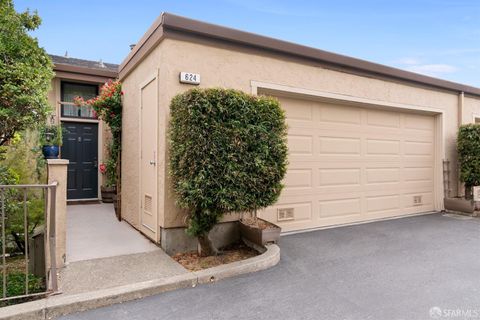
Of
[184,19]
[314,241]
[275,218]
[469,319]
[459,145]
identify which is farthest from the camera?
[459,145]

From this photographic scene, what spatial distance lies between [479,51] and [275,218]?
8.92m

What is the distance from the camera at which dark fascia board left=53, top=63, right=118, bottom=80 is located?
283 inches

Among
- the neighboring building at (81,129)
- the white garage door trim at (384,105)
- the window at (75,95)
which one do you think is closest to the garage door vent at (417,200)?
the white garage door trim at (384,105)

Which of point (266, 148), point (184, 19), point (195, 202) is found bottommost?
point (195, 202)

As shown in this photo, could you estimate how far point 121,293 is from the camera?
2.73 metres

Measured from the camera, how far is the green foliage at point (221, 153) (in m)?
3.31

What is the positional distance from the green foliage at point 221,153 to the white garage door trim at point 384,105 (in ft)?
3.84

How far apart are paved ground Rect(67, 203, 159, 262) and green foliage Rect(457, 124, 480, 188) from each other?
22.7 ft

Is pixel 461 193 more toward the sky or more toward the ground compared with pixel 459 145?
more toward the ground

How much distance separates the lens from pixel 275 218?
5.00 meters

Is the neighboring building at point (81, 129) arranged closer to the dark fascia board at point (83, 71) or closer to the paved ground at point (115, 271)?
the dark fascia board at point (83, 71)

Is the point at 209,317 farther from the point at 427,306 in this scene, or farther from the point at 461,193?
the point at 461,193

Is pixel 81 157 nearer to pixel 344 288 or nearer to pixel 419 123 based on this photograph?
pixel 344 288

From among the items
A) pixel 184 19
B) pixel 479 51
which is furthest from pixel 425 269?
pixel 479 51
